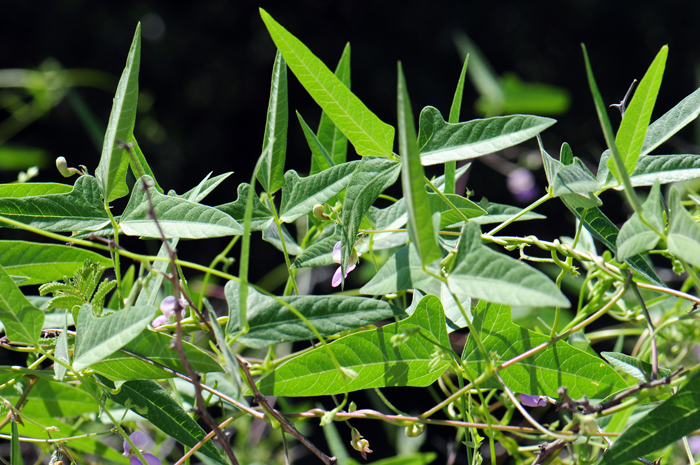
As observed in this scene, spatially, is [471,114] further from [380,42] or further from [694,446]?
[694,446]

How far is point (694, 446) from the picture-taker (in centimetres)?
87

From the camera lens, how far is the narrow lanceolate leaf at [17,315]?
0.84 feet

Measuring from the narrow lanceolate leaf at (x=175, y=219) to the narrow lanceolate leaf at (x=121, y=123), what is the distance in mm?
14

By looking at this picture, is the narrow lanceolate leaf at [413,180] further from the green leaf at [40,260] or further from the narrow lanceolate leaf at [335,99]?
the green leaf at [40,260]

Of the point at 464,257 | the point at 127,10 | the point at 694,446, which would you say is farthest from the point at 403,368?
the point at 127,10

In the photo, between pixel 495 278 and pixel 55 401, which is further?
pixel 55 401

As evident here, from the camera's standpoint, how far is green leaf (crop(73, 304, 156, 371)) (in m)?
0.22

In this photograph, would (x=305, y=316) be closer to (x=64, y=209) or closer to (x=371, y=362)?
(x=371, y=362)

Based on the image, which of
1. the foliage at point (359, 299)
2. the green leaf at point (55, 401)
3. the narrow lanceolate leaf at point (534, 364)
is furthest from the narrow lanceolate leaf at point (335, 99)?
the green leaf at point (55, 401)

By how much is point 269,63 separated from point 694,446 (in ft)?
7.34

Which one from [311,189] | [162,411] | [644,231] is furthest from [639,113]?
[162,411]

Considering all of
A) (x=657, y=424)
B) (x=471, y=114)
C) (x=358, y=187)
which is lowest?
(x=471, y=114)

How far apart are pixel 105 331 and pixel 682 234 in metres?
0.25

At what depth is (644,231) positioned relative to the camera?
22cm
